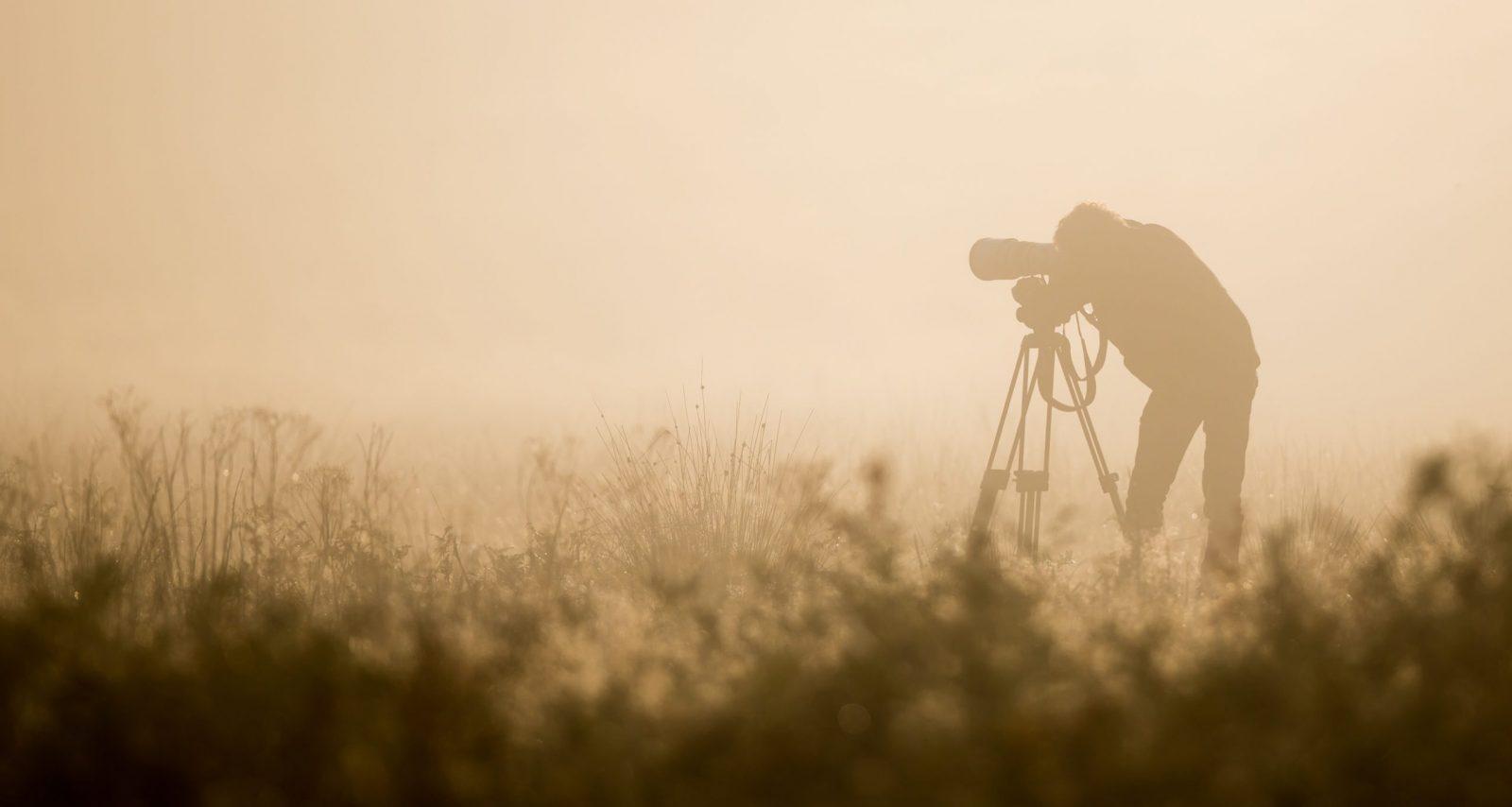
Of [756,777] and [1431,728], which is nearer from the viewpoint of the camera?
[756,777]

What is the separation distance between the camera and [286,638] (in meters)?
2.52

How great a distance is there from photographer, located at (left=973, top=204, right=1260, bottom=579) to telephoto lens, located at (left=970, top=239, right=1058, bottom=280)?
2cm

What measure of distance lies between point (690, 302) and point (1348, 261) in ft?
244

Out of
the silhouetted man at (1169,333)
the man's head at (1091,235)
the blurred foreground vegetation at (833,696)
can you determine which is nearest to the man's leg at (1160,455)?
the silhouetted man at (1169,333)

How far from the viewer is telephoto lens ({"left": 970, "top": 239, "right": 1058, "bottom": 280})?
6609 millimetres

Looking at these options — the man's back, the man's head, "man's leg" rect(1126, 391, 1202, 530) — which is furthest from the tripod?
the man's head

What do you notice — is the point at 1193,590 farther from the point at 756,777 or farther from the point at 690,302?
the point at 690,302

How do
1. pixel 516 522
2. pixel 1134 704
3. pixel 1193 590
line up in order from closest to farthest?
pixel 1134 704
pixel 1193 590
pixel 516 522

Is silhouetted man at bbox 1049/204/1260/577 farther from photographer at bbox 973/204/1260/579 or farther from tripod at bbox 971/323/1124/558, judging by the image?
tripod at bbox 971/323/1124/558

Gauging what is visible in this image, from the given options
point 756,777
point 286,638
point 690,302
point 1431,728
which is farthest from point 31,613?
point 690,302

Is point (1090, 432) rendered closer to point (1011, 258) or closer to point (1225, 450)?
point (1225, 450)

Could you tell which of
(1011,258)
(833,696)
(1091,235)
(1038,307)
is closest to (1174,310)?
(1091,235)

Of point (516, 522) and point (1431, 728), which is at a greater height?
point (1431, 728)

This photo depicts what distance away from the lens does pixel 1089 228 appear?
6.51 metres
